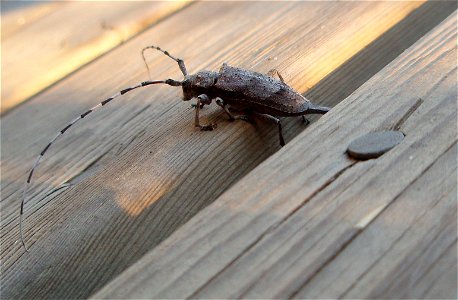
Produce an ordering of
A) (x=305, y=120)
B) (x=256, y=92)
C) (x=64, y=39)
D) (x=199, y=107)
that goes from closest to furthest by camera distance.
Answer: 1. (x=305, y=120)
2. (x=199, y=107)
3. (x=256, y=92)
4. (x=64, y=39)

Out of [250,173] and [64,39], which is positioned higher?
[64,39]

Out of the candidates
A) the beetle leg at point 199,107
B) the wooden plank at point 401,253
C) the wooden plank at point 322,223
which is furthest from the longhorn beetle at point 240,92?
the wooden plank at point 401,253

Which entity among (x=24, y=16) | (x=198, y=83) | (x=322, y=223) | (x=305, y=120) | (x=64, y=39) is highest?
(x=24, y=16)

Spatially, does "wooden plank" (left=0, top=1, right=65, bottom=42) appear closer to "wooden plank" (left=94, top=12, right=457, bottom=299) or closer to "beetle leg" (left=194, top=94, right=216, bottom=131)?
"beetle leg" (left=194, top=94, right=216, bottom=131)

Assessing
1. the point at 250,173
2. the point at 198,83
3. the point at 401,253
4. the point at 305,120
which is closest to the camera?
the point at 401,253

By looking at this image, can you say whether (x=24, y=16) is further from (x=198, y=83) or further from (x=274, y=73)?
(x=274, y=73)

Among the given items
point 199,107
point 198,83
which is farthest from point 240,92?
point 199,107

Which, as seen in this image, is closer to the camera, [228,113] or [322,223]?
[322,223]
